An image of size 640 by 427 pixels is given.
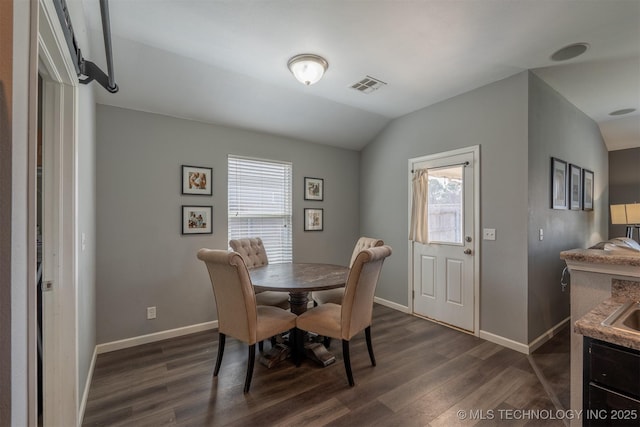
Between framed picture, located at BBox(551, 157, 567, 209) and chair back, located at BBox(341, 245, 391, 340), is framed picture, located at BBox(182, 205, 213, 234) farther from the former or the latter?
framed picture, located at BBox(551, 157, 567, 209)

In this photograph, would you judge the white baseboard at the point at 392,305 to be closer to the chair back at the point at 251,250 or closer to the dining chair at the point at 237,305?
the chair back at the point at 251,250

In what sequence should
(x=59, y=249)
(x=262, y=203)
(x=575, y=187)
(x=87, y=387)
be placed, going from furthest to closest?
(x=262, y=203) → (x=575, y=187) → (x=87, y=387) → (x=59, y=249)

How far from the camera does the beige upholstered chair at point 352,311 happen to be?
2.18 meters

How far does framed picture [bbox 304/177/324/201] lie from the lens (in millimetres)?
4141

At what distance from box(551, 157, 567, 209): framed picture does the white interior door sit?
826 mm

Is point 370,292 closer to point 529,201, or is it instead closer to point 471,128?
point 529,201

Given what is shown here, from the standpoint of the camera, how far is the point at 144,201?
2.97 metres

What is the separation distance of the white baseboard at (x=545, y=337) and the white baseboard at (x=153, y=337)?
3311 mm

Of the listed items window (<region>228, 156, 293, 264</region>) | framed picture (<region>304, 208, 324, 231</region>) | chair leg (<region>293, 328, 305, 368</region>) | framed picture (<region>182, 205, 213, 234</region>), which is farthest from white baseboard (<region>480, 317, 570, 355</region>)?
framed picture (<region>182, 205, 213, 234</region>)

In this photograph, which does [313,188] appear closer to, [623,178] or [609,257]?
[609,257]

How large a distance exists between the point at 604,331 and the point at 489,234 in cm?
206

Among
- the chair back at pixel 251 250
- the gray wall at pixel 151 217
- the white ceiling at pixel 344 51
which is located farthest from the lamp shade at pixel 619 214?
the gray wall at pixel 151 217

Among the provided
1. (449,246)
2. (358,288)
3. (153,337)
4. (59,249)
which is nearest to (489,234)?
(449,246)

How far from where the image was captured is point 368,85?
3.12 metres
